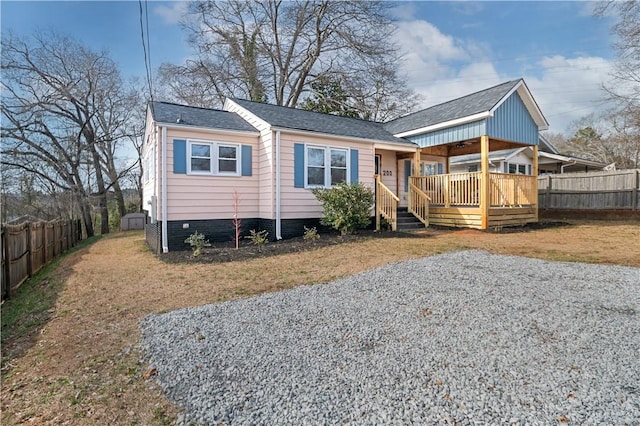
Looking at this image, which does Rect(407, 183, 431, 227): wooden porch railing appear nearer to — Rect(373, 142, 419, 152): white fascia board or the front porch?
the front porch

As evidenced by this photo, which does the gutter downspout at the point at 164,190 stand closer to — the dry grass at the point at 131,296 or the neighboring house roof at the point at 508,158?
the dry grass at the point at 131,296

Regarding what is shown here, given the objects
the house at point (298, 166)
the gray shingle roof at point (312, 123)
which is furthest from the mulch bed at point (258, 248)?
the gray shingle roof at point (312, 123)

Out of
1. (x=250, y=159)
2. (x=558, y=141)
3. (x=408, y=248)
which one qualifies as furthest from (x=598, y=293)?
(x=558, y=141)

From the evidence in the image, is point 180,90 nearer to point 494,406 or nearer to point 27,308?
point 27,308

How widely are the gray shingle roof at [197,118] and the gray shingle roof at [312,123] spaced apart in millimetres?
643

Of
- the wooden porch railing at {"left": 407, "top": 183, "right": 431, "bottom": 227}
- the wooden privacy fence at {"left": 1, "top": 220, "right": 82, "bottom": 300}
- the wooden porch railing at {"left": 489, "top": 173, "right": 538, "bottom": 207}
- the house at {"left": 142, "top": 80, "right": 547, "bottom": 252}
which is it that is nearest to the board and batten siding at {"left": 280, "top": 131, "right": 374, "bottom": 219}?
the house at {"left": 142, "top": 80, "right": 547, "bottom": 252}

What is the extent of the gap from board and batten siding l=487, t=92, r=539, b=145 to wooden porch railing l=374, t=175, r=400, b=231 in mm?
3619

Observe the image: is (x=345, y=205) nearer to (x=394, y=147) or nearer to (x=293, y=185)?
(x=293, y=185)

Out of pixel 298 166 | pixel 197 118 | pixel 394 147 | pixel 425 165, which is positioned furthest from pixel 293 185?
pixel 425 165

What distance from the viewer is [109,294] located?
5207mm

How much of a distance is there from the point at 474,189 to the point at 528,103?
3872 millimetres

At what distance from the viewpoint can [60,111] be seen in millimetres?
19906

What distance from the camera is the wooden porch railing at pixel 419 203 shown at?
477 inches

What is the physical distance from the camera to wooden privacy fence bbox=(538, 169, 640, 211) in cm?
1342
